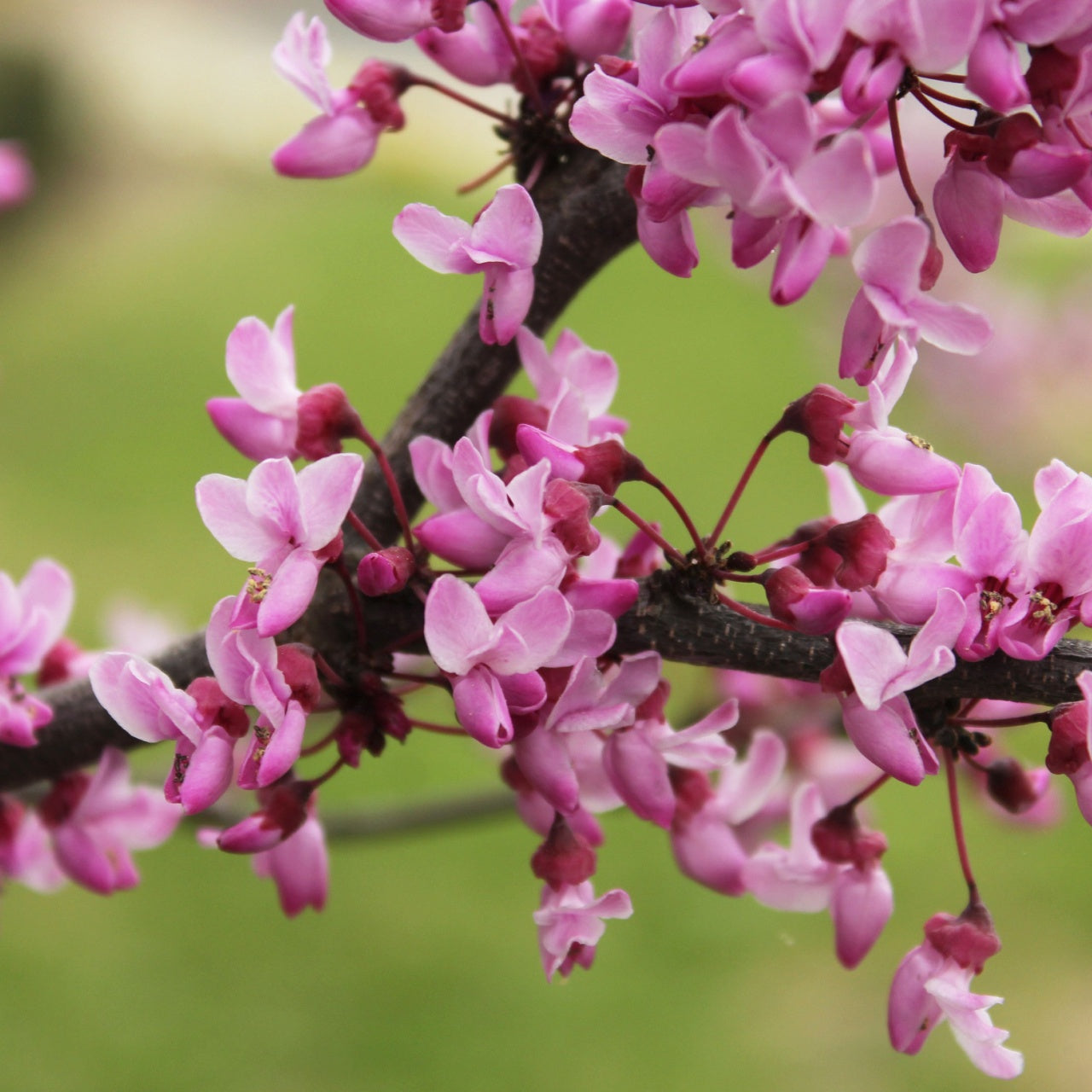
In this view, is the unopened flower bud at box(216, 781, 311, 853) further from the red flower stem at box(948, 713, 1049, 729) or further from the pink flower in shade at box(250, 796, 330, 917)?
the red flower stem at box(948, 713, 1049, 729)

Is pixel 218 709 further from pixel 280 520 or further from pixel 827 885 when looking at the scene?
pixel 827 885

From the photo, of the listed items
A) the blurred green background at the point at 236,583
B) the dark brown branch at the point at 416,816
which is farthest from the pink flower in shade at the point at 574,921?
the blurred green background at the point at 236,583

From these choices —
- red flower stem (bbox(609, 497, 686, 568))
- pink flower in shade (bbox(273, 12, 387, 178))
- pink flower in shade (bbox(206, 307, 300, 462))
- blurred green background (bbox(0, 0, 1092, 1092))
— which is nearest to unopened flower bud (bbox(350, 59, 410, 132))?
pink flower in shade (bbox(273, 12, 387, 178))

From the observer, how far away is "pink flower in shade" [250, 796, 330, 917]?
0.49m

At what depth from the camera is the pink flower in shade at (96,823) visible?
53cm

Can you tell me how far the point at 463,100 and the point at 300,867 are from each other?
31 centimetres

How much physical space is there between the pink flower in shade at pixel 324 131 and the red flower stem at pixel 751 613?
23 cm

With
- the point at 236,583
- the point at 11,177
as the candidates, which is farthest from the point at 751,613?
the point at 236,583

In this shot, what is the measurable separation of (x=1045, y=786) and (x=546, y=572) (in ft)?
0.84

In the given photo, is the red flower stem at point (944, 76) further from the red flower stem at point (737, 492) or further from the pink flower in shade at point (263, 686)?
the pink flower in shade at point (263, 686)

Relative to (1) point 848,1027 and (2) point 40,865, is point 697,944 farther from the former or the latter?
(2) point 40,865

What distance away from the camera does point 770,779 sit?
0.52 m

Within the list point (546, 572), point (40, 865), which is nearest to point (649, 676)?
point (546, 572)

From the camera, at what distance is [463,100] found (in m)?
0.46
